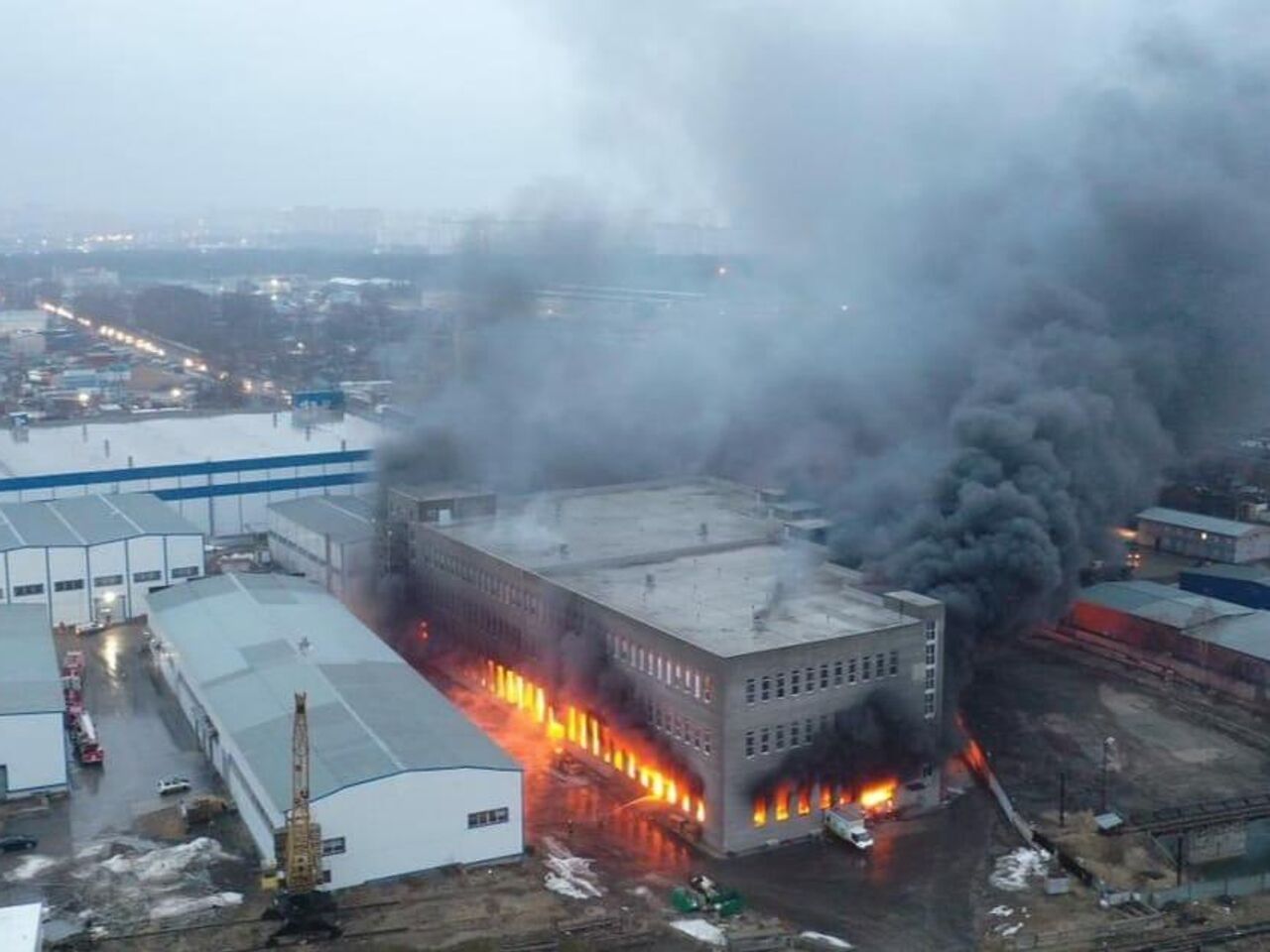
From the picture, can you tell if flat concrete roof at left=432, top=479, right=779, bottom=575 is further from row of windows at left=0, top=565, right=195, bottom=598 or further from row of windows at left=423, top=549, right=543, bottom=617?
row of windows at left=0, top=565, right=195, bottom=598

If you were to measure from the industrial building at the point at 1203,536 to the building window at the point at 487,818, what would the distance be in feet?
52.0

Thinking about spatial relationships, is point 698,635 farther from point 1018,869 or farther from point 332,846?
point 332,846

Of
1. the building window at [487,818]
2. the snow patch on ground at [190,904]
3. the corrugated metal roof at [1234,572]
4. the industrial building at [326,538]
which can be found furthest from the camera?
the corrugated metal roof at [1234,572]

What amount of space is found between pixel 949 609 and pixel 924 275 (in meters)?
9.98

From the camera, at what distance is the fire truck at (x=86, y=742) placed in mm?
14250

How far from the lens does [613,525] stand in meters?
19.0

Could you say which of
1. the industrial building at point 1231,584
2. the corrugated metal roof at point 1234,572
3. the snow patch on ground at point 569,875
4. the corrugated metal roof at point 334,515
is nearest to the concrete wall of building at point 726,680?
the snow patch on ground at point 569,875

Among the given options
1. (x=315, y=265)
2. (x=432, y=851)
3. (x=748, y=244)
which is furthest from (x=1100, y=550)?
(x=315, y=265)

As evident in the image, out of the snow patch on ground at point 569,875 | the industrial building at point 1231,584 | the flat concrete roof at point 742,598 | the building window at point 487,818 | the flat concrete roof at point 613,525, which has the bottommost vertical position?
the snow patch on ground at point 569,875

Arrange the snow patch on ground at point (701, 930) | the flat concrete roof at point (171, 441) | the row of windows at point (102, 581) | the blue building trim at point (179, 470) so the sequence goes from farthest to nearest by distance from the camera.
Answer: the flat concrete roof at point (171, 441)
the blue building trim at point (179, 470)
the row of windows at point (102, 581)
the snow patch on ground at point (701, 930)

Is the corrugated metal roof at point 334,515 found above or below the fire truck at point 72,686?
above

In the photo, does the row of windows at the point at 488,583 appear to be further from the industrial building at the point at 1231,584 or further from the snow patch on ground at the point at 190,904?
the industrial building at the point at 1231,584

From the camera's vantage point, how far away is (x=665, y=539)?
18.1 metres

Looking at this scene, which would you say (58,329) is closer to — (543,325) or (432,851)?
(543,325)
